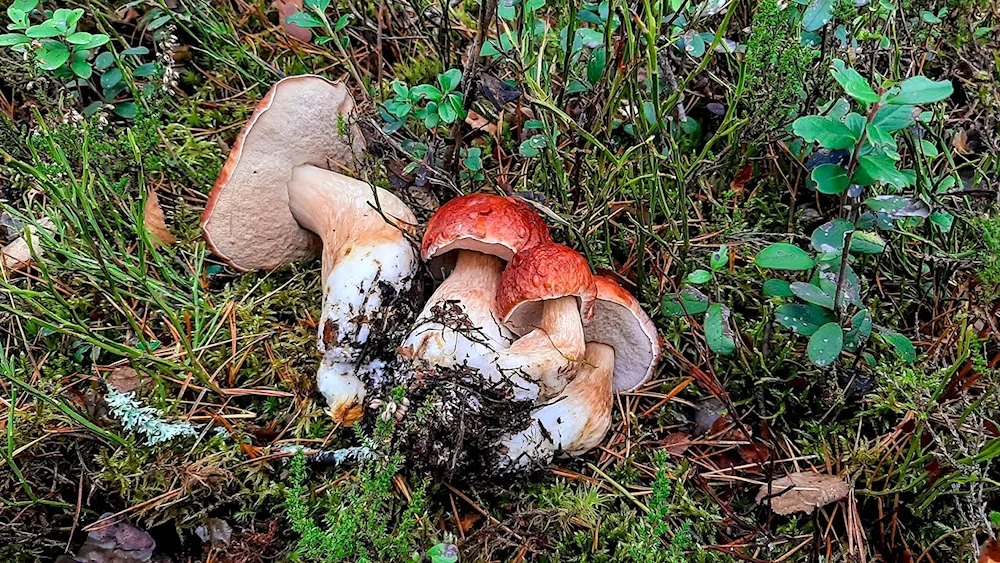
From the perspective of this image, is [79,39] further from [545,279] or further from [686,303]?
[686,303]

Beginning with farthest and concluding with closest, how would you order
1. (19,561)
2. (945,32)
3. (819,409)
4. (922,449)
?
(945,32) → (819,409) → (922,449) → (19,561)

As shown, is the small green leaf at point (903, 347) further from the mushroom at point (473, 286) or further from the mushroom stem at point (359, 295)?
the mushroom stem at point (359, 295)

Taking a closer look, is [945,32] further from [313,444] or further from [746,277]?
[313,444]

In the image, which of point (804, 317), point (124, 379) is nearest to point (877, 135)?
point (804, 317)

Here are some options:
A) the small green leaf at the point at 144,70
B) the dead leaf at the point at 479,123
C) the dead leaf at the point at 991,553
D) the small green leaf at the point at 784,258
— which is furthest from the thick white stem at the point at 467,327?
the small green leaf at the point at 144,70

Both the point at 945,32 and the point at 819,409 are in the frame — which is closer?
the point at 819,409

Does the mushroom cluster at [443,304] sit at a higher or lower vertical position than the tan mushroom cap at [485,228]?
lower

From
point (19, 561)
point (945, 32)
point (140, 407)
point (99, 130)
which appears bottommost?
point (19, 561)

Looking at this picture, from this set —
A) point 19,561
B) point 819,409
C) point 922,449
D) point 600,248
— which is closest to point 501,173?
point 600,248
